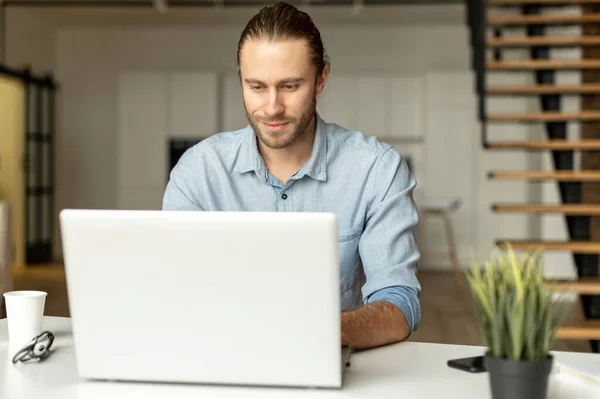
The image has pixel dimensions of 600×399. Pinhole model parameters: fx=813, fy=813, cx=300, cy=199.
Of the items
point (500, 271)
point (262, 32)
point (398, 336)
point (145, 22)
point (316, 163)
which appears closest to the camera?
point (500, 271)

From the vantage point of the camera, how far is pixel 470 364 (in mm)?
1394

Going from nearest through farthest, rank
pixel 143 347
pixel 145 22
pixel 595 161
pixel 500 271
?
1. pixel 500 271
2. pixel 143 347
3. pixel 595 161
4. pixel 145 22

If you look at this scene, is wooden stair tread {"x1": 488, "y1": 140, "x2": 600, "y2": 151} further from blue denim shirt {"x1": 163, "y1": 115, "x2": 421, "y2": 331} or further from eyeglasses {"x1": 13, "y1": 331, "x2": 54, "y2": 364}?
eyeglasses {"x1": 13, "y1": 331, "x2": 54, "y2": 364}

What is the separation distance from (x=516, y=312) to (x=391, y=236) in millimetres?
922

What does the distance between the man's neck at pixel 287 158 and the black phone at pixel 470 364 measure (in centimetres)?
87

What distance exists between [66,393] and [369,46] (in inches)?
370

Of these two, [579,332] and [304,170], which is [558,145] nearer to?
[579,332]

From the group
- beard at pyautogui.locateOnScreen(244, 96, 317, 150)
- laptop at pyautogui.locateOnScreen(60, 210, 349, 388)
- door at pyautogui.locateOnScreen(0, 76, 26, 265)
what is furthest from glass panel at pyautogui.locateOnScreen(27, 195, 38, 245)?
laptop at pyautogui.locateOnScreen(60, 210, 349, 388)

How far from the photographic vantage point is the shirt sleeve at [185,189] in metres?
2.16

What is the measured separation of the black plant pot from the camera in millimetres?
1062

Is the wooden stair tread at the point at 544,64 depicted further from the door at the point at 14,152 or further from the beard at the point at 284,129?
the door at the point at 14,152

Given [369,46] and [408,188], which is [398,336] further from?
[369,46]

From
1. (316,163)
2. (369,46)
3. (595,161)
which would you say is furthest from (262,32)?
(369,46)

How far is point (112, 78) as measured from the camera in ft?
34.7
